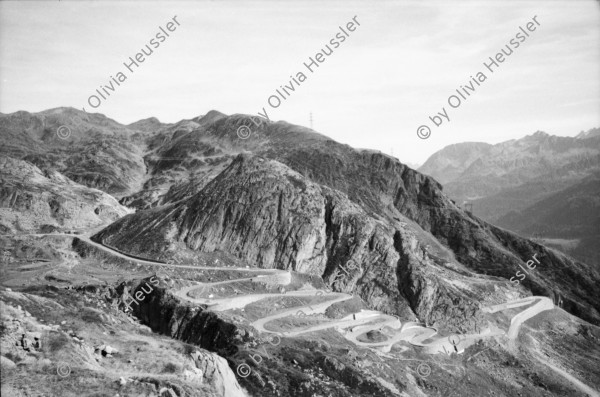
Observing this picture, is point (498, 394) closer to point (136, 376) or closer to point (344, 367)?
point (344, 367)

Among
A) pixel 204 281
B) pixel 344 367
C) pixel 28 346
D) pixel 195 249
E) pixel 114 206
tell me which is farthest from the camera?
pixel 114 206

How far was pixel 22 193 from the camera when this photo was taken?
14550 cm

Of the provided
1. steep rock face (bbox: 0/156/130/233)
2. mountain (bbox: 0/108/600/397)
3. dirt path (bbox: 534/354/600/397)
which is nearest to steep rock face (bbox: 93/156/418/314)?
mountain (bbox: 0/108/600/397)

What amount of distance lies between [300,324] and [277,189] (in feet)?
164

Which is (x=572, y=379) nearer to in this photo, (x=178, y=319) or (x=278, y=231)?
(x=278, y=231)

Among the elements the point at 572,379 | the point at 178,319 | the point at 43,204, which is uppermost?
the point at 43,204

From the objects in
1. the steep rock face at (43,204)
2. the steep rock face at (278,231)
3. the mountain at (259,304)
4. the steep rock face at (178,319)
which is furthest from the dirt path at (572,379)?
the steep rock face at (43,204)

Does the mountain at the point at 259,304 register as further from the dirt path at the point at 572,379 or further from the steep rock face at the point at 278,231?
the dirt path at the point at 572,379

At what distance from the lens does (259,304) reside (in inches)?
3767

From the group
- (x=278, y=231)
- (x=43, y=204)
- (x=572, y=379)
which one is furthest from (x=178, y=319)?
(x=572, y=379)

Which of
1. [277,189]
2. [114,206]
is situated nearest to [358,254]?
[277,189]

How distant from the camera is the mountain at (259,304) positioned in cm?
5425

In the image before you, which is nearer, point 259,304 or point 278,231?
point 259,304

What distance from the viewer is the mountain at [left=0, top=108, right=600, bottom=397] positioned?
2136 inches
